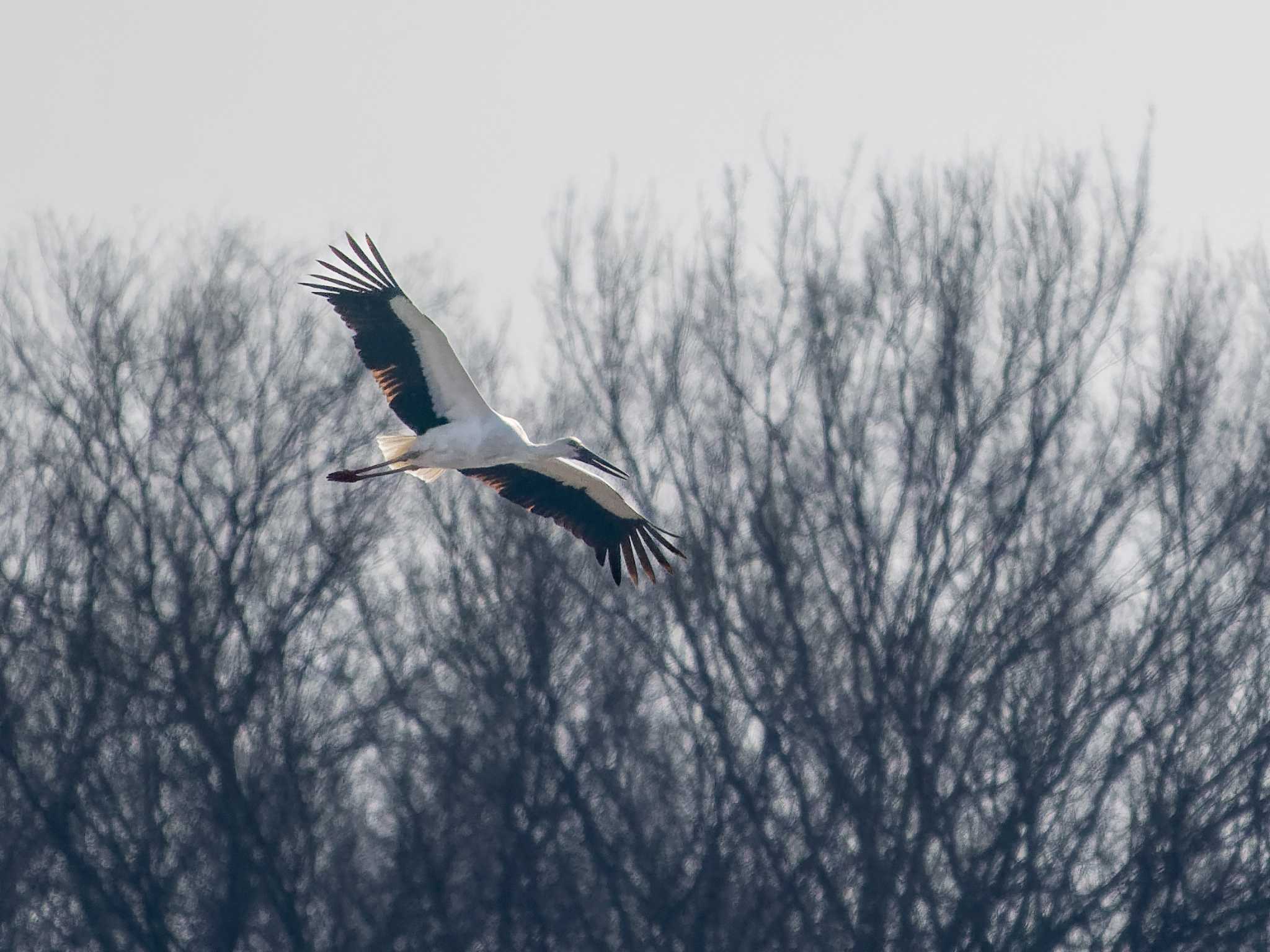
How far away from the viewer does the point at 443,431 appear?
12953mm

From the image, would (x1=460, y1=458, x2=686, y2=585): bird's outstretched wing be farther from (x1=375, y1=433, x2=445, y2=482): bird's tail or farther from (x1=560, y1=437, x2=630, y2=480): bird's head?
(x1=375, y1=433, x2=445, y2=482): bird's tail

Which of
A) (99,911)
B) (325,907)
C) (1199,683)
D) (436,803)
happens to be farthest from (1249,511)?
(99,911)

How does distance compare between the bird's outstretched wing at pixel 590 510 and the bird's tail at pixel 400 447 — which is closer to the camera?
the bird's tail at pixel 400 447

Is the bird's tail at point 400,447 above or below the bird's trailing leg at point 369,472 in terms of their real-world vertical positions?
above

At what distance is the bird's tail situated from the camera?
13055 millimetres

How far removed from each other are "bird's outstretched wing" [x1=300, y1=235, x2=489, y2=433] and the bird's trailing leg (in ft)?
0.61

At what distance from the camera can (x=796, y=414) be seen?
20672 mm

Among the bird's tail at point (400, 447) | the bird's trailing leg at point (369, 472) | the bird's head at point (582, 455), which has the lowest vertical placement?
the bird's trailing leg at point (369, 472)

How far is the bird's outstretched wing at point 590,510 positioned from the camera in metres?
13.4

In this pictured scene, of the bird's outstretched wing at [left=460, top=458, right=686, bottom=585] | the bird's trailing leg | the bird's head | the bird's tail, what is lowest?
the bird's trailing leg

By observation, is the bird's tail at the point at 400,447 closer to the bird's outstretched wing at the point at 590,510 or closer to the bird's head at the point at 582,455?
the bird's outstretched wing at the point at 590,510

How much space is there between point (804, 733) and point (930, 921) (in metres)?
1.65

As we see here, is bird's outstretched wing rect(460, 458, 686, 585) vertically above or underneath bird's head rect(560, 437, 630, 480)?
underneath

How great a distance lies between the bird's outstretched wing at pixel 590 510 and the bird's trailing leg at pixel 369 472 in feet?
1.55
